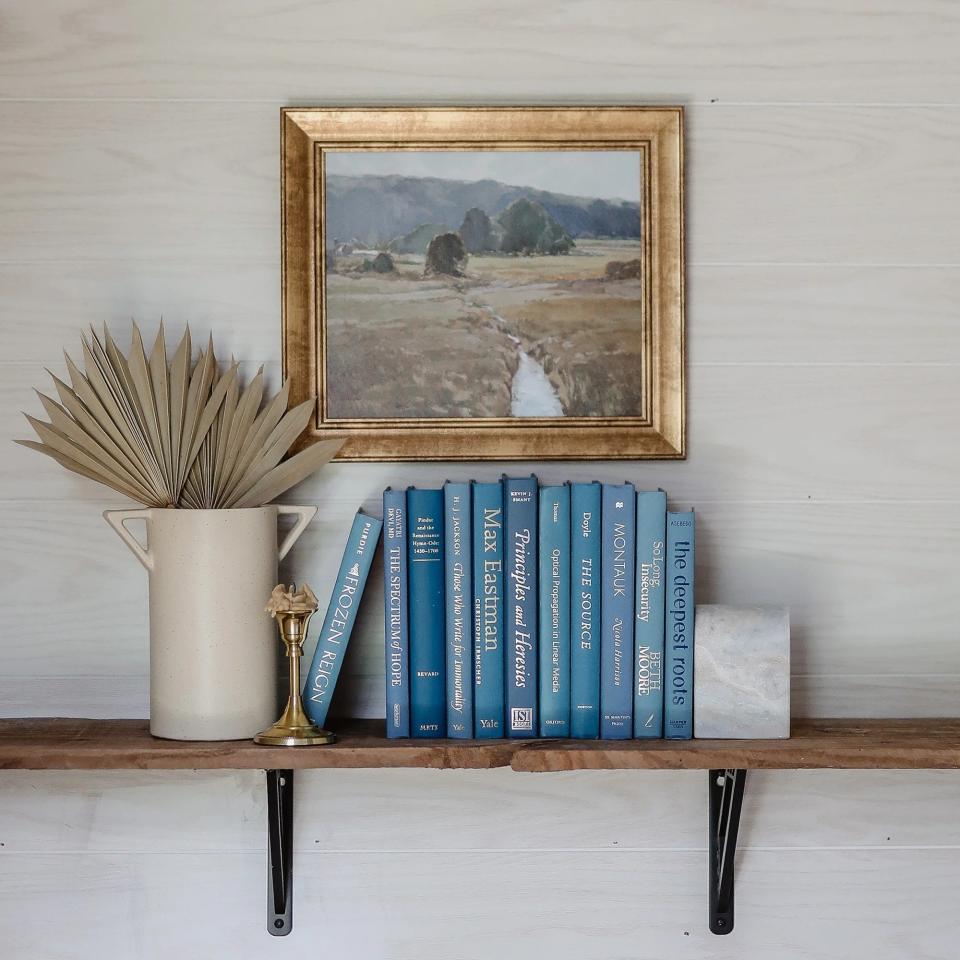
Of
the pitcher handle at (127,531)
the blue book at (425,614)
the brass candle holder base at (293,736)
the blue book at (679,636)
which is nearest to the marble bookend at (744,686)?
the blue book at (679,636)

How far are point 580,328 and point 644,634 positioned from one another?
329mm

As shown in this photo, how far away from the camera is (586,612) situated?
958mm

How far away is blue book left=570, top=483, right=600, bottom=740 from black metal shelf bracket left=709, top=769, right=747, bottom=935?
6.4 inches

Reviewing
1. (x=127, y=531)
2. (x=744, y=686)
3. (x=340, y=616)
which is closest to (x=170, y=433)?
(x=127, y=531)

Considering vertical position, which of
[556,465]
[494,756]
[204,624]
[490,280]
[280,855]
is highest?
[490,280]

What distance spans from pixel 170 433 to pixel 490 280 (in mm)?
360

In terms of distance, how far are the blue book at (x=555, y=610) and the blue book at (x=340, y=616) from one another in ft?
0.53

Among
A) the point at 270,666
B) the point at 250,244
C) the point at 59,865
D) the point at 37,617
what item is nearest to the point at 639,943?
the point at 270,666

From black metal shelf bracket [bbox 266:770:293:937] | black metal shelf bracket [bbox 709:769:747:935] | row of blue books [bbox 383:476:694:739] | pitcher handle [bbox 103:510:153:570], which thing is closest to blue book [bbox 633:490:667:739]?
row of blue books [bbox 383:476:694:739]

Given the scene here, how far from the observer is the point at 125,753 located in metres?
0.90

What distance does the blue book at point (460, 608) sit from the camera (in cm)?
96

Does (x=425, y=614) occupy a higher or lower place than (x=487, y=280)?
lower

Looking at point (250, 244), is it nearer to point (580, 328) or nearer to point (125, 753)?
point (580, 328)

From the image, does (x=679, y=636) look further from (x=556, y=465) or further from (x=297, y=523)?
(x=297, y=523)
